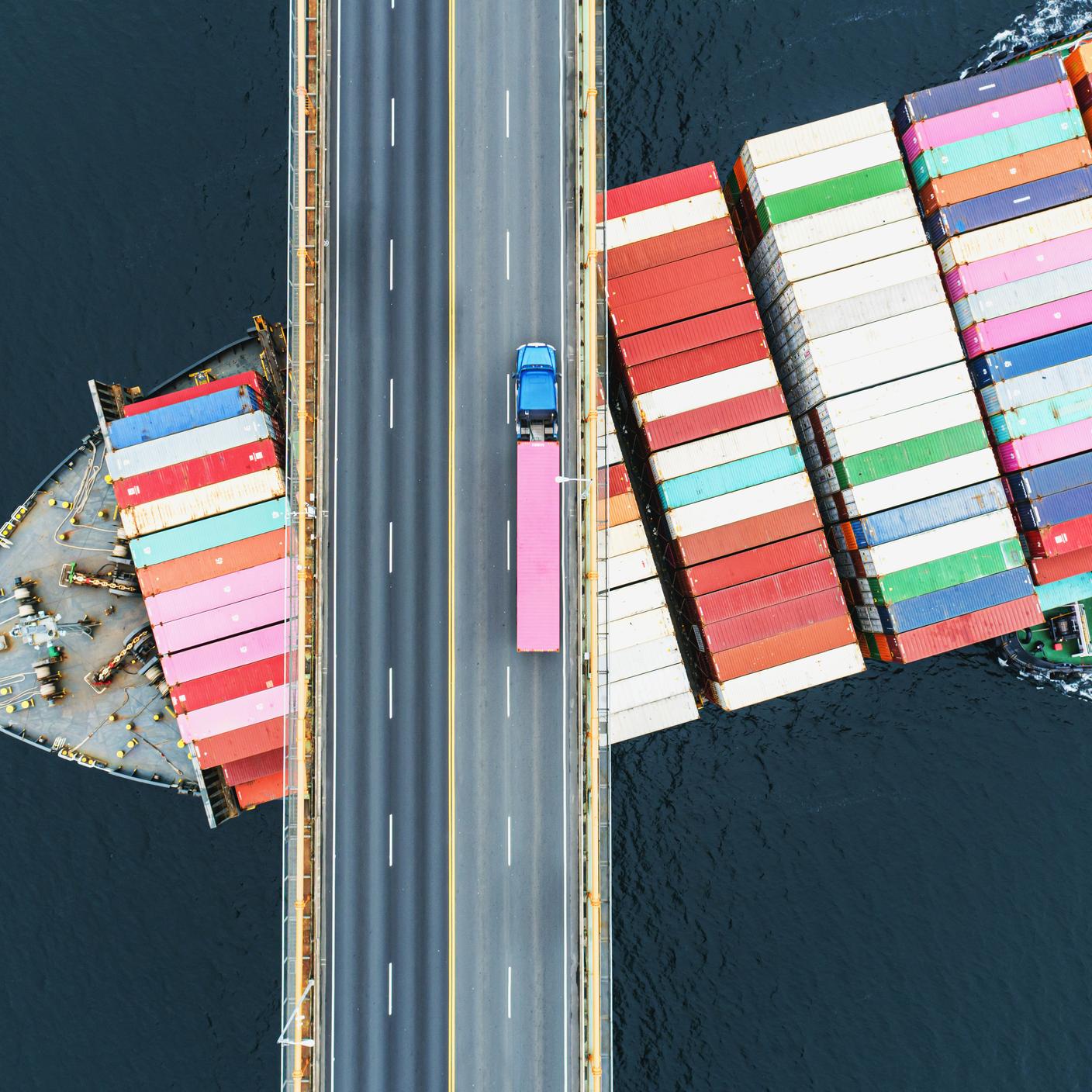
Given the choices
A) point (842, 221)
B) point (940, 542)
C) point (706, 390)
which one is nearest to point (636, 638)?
point (706, 390)

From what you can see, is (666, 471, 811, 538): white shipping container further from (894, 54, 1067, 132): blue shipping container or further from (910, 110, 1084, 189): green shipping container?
(894, 54, 1067, 132): blue shipping container

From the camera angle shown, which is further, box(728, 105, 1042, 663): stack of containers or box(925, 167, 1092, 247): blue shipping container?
box(925, 167, 1092, 247): blue shipping container

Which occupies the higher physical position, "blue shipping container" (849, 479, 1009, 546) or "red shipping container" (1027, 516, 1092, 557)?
"blue shipping container" (849, 479, 1009, 546)

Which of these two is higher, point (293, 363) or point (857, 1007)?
point (293, 363)

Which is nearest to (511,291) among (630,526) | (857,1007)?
(630,526)

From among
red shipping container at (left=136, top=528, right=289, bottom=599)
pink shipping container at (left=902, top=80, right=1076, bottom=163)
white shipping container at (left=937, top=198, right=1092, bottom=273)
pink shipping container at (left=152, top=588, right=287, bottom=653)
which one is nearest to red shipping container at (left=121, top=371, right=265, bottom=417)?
red shipping container at (left=136, top=528, right=289, bottom=599)

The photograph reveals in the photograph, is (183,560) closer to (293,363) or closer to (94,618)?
(94,618)
